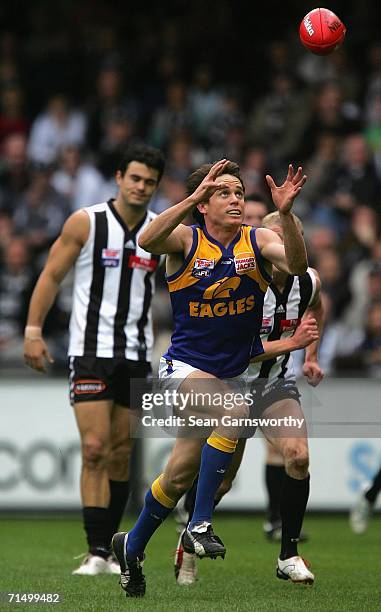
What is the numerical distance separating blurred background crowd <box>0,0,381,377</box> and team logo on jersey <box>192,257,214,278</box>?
4720 millimetres

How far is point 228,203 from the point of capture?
6.75 m

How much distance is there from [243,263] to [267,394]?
1.04 metres

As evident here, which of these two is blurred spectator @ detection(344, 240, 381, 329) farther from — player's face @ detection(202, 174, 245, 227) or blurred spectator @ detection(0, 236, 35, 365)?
player's face @ detection(202, 174, 245, 227)

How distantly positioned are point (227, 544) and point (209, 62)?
26.6 feet

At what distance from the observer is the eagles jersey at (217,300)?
22.0 feet

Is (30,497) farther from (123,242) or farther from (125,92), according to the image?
(125,92)

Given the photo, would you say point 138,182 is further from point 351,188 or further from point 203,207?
point 351,188

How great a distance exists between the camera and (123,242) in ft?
26.7

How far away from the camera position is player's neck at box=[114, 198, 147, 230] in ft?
26.9

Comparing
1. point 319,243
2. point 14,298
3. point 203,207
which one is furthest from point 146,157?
point 319,243

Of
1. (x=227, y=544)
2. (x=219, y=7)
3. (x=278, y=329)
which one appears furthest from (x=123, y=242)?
(x=219, y=7)


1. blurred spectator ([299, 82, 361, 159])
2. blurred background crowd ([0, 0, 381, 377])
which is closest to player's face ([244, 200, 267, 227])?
blurred background crowd ([0, 0, 381, 377])

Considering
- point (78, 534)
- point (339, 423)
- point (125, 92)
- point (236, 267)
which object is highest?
point (125, 92)

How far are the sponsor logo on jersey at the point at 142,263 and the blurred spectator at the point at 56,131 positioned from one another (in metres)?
6.90
